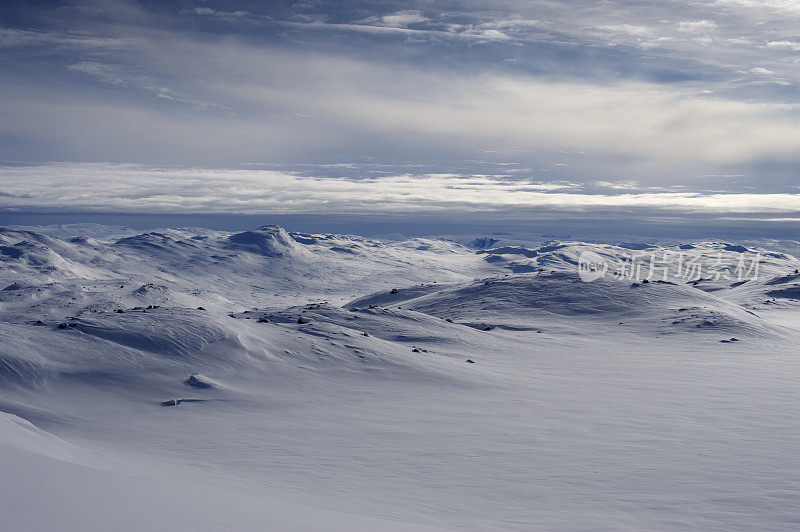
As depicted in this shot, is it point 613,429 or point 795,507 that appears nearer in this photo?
point 795,507

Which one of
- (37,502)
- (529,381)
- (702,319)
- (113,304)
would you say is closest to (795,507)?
(37,502)

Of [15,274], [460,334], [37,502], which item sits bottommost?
[15,274]

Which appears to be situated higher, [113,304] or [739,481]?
[739,481]

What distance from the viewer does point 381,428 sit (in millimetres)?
13750

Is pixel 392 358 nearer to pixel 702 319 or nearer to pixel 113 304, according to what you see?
pixel 702 319

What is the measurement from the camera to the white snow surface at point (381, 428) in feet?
22.7

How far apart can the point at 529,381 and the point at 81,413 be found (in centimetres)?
1485

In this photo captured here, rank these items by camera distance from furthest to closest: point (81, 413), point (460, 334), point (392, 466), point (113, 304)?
point (113, 304), point (460, 334), point (81, 413), point (392, 466)

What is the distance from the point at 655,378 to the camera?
868 inches

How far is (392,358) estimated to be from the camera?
22.7m

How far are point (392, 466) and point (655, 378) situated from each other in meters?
15.1

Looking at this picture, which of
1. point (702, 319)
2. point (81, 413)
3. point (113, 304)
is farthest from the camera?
point (113, 304)

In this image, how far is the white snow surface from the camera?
273 inches

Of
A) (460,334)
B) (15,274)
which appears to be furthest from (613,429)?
(15,274)
